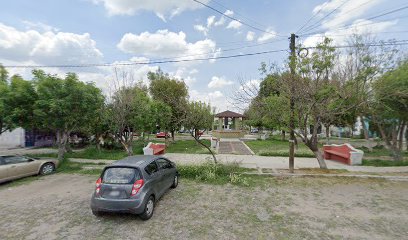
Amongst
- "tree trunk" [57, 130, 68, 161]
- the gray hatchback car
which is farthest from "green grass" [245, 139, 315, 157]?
"tree trunk" [57, 130, 68, 161]

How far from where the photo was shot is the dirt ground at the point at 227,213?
4570 mm

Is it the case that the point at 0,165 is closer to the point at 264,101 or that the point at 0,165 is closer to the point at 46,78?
the point at 46,78

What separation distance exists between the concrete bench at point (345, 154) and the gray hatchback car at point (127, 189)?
11342 mm

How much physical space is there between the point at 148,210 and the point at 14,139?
843 inches

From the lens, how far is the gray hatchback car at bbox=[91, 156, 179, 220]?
4961 mm

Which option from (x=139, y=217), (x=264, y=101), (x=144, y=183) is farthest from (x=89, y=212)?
(x=264, y=101)

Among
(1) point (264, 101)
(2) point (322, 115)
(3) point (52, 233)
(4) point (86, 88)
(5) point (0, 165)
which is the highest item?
(4) point (86, 88)

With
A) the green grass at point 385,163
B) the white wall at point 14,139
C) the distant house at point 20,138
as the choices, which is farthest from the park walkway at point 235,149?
the white wall at point 14,139

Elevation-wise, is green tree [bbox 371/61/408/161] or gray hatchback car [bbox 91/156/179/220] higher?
green tree [bbox 371/61/408/161]

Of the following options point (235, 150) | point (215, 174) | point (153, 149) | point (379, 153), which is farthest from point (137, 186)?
point (379, 153)

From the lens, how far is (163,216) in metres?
Answer: 5.40

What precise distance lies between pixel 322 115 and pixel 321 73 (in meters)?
1.80

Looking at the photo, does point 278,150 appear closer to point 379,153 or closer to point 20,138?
point 379,153

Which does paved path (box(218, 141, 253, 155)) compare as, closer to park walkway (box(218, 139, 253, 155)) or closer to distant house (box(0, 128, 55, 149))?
park walkway (box(218, 139, 253, 155))
